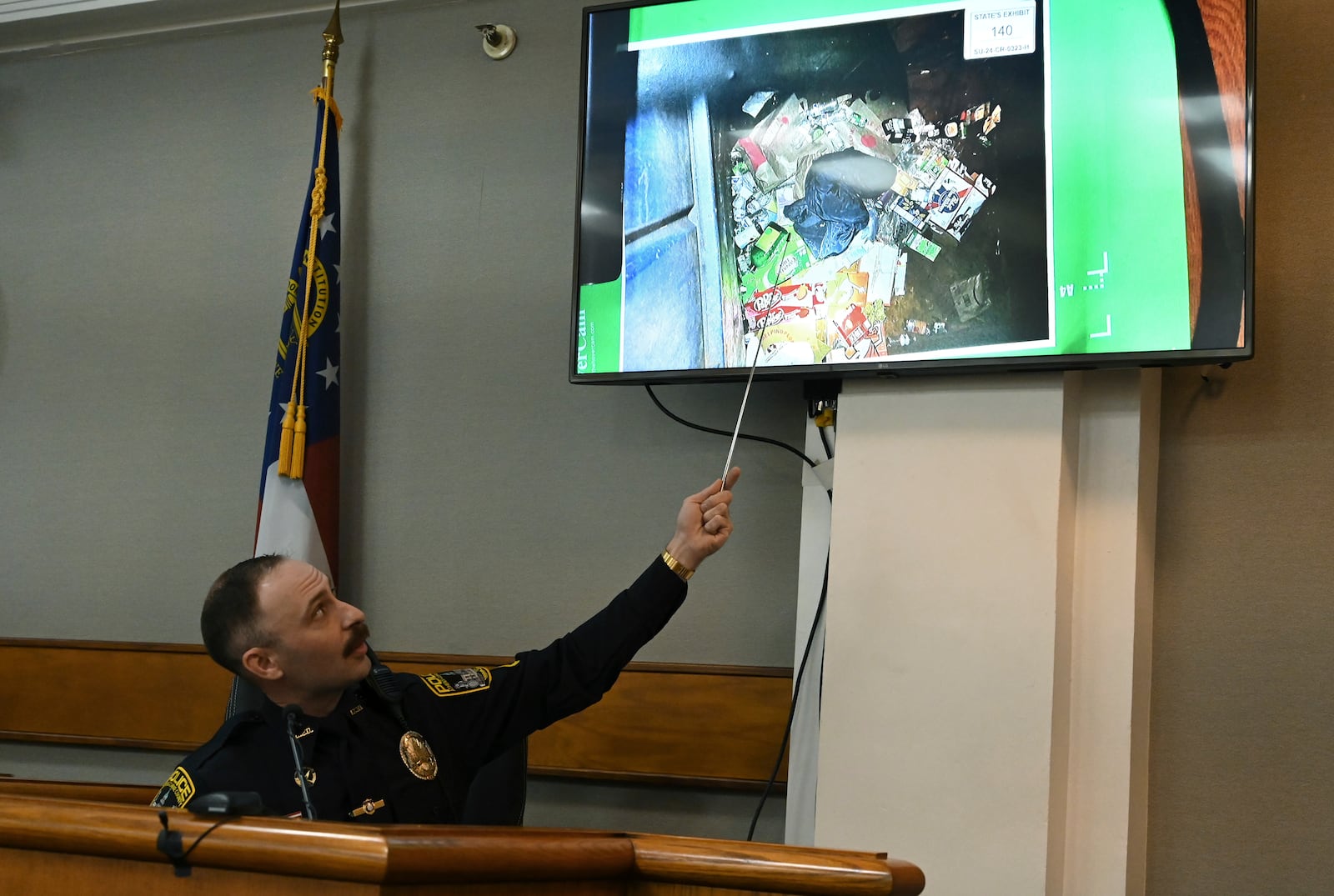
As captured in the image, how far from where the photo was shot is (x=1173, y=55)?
216cm

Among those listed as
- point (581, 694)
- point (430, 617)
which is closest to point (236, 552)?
point (430, 617)

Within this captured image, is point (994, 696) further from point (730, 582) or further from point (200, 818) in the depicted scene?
point (200, 818)

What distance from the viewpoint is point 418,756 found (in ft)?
6.33

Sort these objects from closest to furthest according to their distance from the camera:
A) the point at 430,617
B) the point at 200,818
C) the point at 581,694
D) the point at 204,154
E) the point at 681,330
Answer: the point at 200,818 < the point at 581,694 < the point at 681,330 < the point at 430,617 < the point at 204,154

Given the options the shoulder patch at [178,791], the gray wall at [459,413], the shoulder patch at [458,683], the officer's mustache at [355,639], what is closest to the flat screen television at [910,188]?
the gray wall at [459,413]

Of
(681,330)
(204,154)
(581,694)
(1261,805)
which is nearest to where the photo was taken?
(581,694)

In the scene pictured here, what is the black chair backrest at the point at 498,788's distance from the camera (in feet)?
7.20

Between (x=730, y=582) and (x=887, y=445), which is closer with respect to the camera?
(x=887, y=445)

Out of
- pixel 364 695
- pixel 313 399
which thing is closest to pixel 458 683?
Result: pixel 364 695

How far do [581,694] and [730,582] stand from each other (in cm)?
79

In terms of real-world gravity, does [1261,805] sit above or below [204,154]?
below

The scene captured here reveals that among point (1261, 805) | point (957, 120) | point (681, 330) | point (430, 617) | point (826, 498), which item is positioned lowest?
point (1261, 805)

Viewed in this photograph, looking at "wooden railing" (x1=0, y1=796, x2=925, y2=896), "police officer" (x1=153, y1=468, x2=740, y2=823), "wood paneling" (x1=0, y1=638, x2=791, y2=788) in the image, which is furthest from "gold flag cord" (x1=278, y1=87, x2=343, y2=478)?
Answer: "wooden railing" (x1=0, y1=796, x2=925, y2=896)

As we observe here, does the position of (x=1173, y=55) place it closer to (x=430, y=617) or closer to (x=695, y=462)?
(x=695, y=462)
